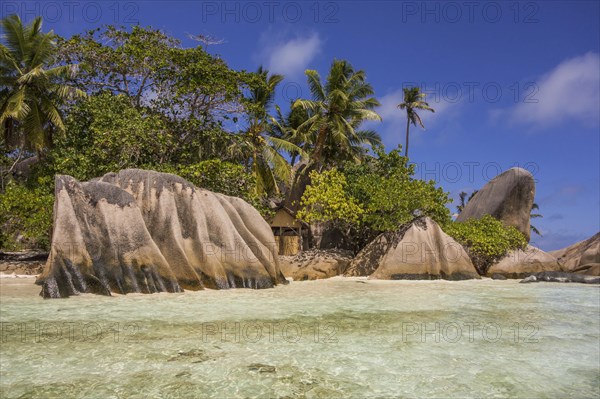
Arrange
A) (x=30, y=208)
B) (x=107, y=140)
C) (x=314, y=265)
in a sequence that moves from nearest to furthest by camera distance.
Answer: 1. (x=30, y=208)
2. (x=107, y=140)
3. (x=314, y=265)

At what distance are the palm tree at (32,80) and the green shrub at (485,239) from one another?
17566 millimetres

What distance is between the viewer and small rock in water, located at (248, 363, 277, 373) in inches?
183

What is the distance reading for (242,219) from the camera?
13977 mm

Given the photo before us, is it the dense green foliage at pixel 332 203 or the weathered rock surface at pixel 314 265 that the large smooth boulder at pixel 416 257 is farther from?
the dense green foliage at pixel 332 203

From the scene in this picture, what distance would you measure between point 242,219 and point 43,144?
35.9 ft

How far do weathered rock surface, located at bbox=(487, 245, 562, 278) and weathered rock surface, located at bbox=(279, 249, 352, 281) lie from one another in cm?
682

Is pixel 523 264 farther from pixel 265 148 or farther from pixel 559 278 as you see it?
pixel 265 148

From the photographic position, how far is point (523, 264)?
64.1ft

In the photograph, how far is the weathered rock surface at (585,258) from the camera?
845 inches

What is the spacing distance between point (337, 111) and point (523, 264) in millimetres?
12543

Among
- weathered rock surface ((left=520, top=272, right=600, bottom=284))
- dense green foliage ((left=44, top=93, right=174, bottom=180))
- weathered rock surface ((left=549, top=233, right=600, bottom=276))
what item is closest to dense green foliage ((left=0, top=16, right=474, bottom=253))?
dense green foliage ((left=44, top=93, right=174, bottom=180))

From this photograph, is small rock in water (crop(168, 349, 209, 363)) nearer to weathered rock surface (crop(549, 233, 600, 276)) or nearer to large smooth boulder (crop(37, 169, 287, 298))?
large smooth boulder (crop(37, 169, 287, 298))

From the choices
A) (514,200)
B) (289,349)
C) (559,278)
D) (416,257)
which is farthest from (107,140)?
(514,200)

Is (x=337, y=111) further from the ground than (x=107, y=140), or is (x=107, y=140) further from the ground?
(x=337, y=111)
